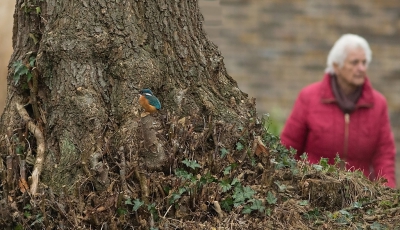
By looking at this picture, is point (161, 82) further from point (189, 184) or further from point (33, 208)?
point (33, 208)

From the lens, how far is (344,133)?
655 centimetres

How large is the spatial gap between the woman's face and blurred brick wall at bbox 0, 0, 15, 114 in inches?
121

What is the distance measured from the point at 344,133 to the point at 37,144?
3308 millimetres

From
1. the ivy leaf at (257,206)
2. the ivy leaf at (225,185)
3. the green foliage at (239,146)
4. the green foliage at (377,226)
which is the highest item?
the green foliage at (239,146)

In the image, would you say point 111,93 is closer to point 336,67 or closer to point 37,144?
point 37,144

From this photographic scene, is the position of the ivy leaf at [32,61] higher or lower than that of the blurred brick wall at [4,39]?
higher

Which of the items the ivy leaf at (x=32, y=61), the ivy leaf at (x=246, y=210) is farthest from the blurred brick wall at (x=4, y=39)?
the ivy leaf at (x=246, y=210)

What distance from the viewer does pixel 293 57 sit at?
373 inches

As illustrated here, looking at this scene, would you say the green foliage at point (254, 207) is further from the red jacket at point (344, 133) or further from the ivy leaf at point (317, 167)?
the red jacket at point (344, 133)

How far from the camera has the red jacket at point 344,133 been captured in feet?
21.4

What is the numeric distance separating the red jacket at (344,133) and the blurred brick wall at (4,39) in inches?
100

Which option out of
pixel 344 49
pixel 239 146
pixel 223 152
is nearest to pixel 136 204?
pixel 223 152

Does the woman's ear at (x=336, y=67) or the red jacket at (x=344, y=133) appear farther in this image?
the woman's ear at (x=336, y=67)

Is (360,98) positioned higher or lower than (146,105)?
lower
